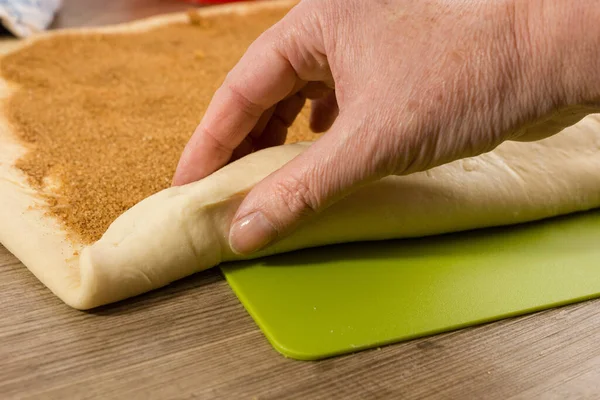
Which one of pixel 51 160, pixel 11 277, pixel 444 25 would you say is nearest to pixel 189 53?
pixel 51 160

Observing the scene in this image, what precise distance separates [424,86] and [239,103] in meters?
0.49

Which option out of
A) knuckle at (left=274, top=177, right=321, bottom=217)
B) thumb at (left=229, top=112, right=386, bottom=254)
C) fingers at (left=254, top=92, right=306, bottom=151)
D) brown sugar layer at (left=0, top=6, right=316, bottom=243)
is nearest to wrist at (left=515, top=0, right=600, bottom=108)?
thumb at (left=229, top=112, right=386, bottom=254)

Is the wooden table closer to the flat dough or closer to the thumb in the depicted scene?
the flat dough

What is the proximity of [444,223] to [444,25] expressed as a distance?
491 mm

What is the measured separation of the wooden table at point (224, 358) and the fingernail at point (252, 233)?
12 cm

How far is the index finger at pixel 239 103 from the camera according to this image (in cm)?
130

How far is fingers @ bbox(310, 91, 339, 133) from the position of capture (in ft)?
5.41

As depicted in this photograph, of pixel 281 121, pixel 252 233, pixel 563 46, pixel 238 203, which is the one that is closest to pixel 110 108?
pixel 281 121

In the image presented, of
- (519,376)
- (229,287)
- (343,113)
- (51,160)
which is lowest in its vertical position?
(519,376)

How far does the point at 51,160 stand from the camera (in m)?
1.53

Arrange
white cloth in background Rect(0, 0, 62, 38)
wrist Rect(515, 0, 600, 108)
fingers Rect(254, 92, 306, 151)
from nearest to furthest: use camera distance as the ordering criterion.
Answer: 1. wrist Rect(515, 0, 600, 108)
2. fingers Rect(254, 92, 306, 151)
3. white cloth in background Rect(0, 0, 62, 38)

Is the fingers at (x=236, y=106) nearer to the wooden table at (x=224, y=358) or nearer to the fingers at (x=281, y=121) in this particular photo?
the fingers at (x=281, y=121)

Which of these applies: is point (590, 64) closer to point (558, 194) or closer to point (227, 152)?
point (558, 194)

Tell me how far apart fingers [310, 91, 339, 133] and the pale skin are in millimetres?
450
